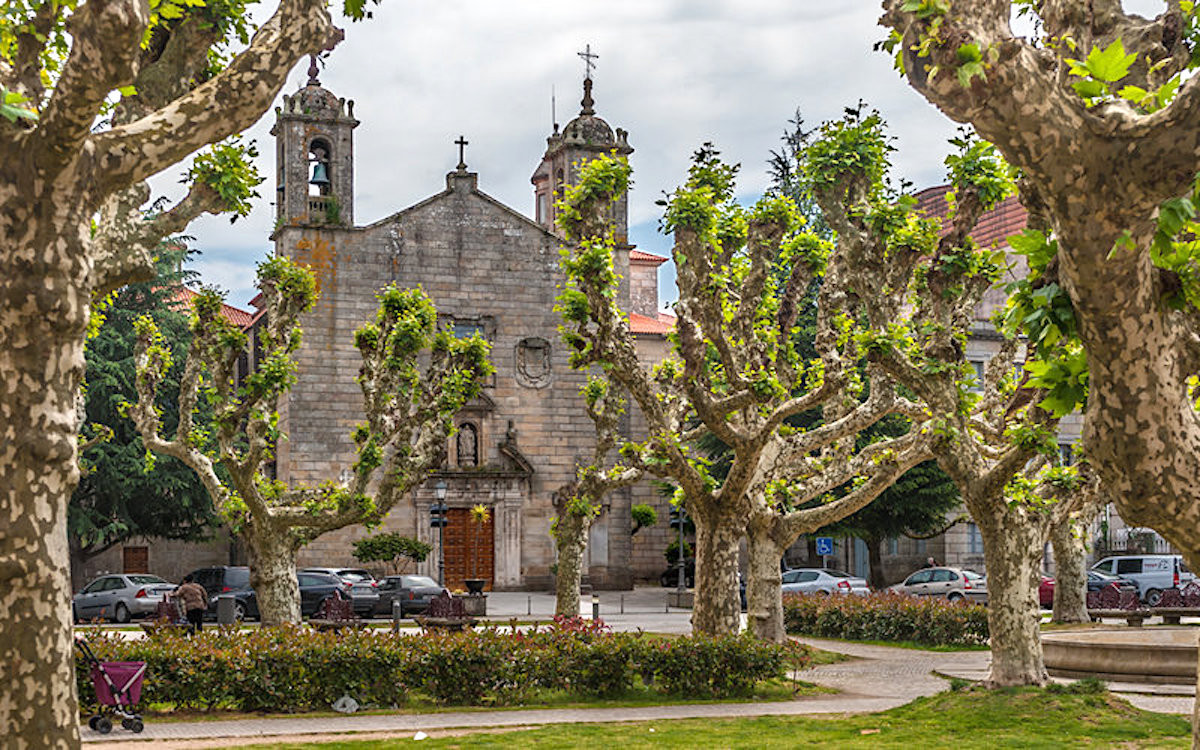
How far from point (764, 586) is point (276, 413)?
8.44m

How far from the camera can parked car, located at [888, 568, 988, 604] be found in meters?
36.4

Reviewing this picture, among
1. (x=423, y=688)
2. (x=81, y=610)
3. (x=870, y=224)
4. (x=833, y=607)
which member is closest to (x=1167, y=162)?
(x=870, y=224)

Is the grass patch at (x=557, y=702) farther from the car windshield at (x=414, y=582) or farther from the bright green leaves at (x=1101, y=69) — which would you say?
the car windshield at (x=414, y=582)

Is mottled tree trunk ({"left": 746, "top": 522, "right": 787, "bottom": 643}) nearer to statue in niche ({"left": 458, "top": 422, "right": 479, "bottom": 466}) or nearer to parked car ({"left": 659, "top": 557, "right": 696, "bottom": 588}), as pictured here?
statue in niche ({"left": 458, "top": 422, "right": 479, "bottom": 466})

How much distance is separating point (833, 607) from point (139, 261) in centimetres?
2050

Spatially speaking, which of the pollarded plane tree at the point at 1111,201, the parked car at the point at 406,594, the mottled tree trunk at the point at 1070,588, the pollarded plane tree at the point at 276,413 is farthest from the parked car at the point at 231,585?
the pollarded plane tree at the point at 1111,201

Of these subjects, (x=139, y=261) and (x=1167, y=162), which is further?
(x=139, y=261)

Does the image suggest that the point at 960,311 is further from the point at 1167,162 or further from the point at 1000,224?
the point at 1000,224

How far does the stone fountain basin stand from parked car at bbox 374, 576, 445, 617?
56.9 feet

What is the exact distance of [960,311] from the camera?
17.3 meters

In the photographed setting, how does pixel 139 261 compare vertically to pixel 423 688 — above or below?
above

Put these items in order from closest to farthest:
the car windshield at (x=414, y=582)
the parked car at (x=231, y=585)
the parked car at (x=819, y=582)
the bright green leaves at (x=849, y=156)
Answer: the bright green leaves at (x=849, y=156)
the parked car at (x=231, y=585)
the car windshield at (x=414, y=582)
the parked car at (x=819, y=582)

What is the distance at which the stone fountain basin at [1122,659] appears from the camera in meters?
19.1

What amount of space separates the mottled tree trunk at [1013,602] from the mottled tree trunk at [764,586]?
6.64m
